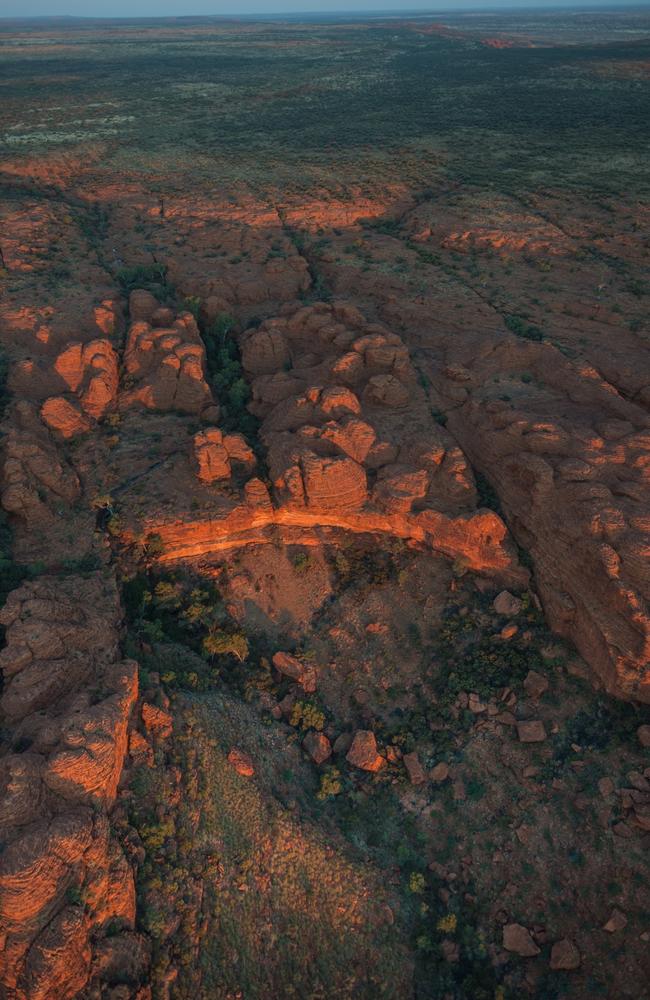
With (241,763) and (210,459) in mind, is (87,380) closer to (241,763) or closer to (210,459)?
(210,459)

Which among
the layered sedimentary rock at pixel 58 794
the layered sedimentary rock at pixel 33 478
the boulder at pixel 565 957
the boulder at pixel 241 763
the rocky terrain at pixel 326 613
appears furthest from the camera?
the layered sedimentary rock at pixel 33 478

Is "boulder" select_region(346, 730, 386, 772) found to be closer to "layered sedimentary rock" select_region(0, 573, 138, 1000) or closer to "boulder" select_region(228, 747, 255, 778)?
"boulder" select_region(228, 747, 255, 778)

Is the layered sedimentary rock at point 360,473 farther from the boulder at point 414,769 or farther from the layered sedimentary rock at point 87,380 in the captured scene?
the boulder at point 414,769

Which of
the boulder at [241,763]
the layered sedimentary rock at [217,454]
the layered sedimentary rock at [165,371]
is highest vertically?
the layered sedimentary rock at [165,371]

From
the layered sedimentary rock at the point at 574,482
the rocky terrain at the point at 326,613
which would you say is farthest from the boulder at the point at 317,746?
the layered sedimentary rock at the point at 574,482

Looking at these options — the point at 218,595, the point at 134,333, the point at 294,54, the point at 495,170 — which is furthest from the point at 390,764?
the point at 294,54

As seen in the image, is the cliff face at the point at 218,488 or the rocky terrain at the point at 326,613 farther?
the rocky terrain at the point at 326,613

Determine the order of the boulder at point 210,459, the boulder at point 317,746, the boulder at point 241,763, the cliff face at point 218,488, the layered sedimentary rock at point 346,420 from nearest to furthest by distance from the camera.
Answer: the cliff face at point 218,488 → the boulder at point 241,763 → the boulder at point 317,746 → the layered sedimentary rock at point 346,420 → the boulder at point 210,459
